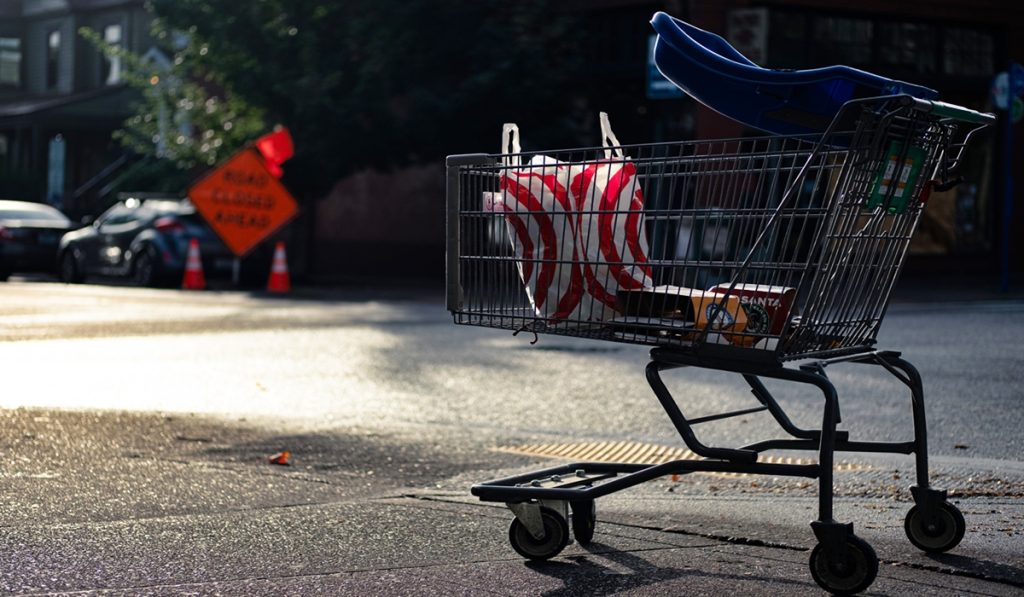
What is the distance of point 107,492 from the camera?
5.96 meters

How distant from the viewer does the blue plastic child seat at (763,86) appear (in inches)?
169

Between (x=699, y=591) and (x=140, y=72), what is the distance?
24.9 metres

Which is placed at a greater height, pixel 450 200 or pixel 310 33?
pixel 310 33

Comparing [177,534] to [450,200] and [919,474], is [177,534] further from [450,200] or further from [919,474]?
[919,474]

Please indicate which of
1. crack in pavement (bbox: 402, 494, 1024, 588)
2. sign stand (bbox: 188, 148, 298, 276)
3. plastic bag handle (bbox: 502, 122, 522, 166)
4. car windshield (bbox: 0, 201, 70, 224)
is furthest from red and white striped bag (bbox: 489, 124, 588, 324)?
car windshield (bbox: 0, 201, 70, 224)

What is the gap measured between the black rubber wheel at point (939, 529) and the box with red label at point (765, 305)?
909mm

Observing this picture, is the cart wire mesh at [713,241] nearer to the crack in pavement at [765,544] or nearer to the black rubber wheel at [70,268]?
the crack in pavement at [765,544]

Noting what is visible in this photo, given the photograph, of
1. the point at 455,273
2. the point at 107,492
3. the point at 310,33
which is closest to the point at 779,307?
the point at 455,273

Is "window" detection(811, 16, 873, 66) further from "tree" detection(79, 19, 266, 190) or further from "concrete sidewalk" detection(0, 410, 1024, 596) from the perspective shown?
"concrete sidewalk" detection(0, 410, 1024, 596)

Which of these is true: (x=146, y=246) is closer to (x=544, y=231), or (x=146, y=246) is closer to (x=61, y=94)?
(x=544, y=231)

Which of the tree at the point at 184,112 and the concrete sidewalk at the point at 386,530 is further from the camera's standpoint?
the tree at the point at 184,112

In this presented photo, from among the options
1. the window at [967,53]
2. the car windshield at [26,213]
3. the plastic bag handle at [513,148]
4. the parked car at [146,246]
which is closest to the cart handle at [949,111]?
the plastic bag handle at [513,148]

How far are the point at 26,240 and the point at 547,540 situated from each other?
882 inches

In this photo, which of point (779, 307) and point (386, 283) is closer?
point (779, 307)
